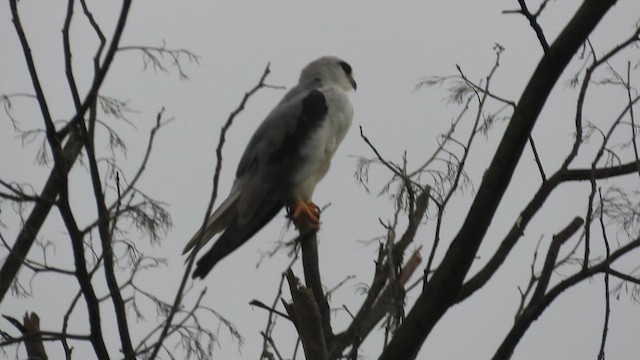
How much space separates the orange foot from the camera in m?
5.24

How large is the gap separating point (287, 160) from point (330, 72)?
4.12 feet

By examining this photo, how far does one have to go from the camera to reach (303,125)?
6.35 m

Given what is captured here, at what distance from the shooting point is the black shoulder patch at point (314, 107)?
251 inches

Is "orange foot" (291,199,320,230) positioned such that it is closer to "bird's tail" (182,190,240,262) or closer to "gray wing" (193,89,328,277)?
"gray wing" (193,89,328,277)

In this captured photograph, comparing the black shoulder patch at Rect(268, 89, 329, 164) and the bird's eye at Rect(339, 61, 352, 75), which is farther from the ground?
the bird's eye at Rect(339, 61, 352, 75)

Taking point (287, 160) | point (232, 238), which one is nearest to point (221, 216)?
point (232, 238)

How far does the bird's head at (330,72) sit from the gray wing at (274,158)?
2.45ft

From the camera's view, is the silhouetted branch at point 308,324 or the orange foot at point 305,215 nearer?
the silhouetted branch at point 308,324

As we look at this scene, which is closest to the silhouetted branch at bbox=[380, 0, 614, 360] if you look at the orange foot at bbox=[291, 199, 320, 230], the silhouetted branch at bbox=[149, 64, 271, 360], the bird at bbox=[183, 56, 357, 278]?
the silhouetted branch at bbox=[149, 64, 271, 360]

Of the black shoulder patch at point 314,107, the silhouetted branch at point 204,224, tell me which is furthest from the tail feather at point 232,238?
the silhouetted branch at point 204,224

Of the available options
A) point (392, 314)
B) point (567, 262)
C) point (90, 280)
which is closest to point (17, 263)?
point (90, 280)

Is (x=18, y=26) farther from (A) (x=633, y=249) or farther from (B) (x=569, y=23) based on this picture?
(A) (x=633, y=249)

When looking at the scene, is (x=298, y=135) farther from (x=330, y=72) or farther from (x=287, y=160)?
(x=330, y=72)

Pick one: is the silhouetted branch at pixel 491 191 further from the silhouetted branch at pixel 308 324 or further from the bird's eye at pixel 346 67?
the bird's eye at pixel 346 67
